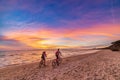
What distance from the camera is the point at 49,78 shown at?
20578mm

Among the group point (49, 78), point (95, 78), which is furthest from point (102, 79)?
point (49, 78)

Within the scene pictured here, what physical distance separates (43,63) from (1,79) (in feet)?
29.8

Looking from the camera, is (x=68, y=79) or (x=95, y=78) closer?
Answer: (x=95, y=78)

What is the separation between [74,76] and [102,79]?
3.69 meters

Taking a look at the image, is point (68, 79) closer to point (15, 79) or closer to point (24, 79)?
point (24, 79)

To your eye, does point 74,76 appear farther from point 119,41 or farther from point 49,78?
point 119,41

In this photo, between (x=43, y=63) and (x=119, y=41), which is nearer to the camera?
(x=43, y=63)

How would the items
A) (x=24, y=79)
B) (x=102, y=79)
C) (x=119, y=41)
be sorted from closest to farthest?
1. (x=102, y=79)
2. (x=24, y=79)
3. (x=119, y=41)

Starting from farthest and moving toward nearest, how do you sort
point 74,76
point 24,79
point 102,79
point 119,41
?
1. point 119,41
2. point 24,79
3. point 74,76
4. point 102,79

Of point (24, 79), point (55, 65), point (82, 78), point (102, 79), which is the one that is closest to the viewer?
point (102, 79)

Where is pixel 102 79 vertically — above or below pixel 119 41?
below

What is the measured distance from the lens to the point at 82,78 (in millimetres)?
18750

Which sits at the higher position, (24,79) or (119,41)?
(119,41)

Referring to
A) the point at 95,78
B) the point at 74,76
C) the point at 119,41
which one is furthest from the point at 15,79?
the point at 119,41
